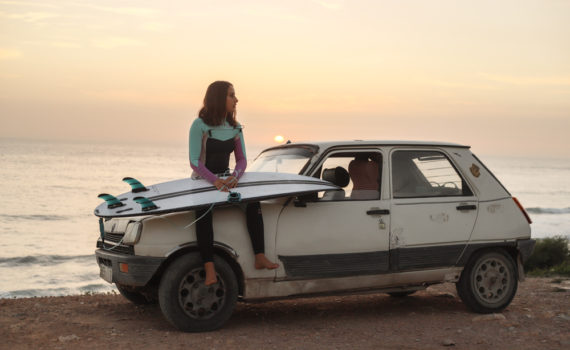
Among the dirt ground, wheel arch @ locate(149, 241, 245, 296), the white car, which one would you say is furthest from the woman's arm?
the dirt ground

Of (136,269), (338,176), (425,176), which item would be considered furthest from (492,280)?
(136,269)

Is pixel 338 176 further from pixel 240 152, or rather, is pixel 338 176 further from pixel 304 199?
pixel 240 152

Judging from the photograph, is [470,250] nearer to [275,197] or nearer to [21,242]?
[275,197]

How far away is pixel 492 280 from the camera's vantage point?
7102 millimetres

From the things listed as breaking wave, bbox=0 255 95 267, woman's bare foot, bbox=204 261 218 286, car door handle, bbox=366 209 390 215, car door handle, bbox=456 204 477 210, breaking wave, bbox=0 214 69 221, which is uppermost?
car door handle, bbox=456 204 477 210

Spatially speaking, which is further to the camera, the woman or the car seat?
the car seat

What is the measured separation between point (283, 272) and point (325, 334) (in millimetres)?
714

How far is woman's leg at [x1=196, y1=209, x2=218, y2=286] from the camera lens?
569cm

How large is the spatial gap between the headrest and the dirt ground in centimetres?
147

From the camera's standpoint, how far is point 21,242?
26641 millimetres

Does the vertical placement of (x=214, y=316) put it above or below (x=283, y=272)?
below

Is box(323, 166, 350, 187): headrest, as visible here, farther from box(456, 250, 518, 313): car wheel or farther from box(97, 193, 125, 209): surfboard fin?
box(97, 193, 125, 209): surfboard fin

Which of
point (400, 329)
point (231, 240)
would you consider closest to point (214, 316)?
point (231, 240)

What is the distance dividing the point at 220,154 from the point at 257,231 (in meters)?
0.97
